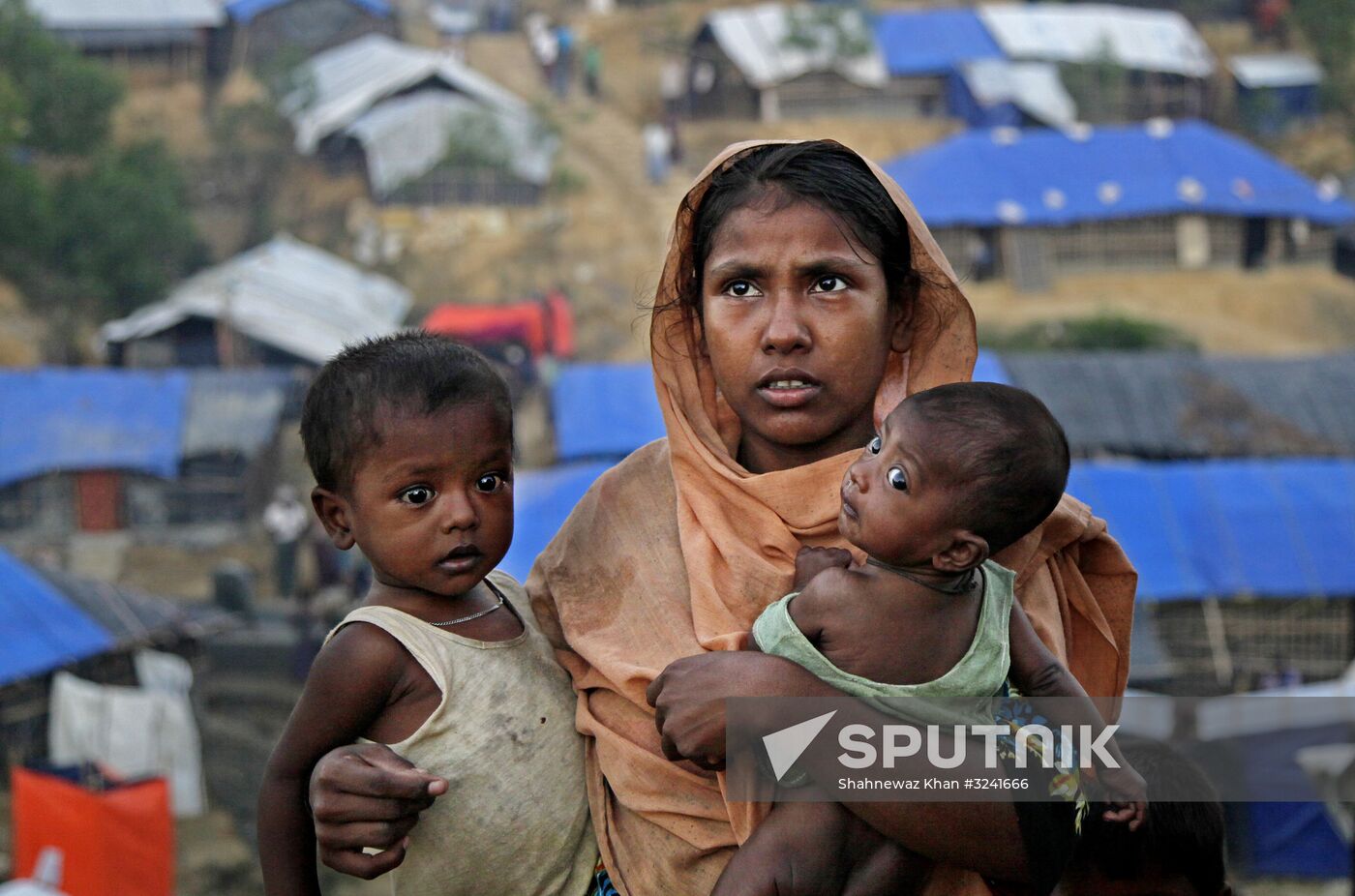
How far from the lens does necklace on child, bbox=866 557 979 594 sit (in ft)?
6.02

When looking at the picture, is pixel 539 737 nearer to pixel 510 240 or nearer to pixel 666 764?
pixel 666 764

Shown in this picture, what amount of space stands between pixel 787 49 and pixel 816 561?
30.7 metres

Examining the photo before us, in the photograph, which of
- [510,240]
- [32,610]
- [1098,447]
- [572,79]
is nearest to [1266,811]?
[1098,447]

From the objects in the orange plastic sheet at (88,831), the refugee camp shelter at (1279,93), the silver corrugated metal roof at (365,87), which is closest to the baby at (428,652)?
the orange plastic sheet at (88,831)

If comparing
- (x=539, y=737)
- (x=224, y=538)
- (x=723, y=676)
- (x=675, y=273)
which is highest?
(x=675, y=273)

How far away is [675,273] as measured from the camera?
90.8 inches

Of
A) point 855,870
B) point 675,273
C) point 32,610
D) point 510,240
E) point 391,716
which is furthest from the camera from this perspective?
point 510,240

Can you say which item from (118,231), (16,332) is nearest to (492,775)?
(118,231)

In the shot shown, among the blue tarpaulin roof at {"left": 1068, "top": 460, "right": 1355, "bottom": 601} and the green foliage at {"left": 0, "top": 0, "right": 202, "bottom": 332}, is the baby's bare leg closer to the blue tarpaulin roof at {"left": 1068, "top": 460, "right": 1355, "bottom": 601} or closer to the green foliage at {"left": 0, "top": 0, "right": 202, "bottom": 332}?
the blue tarpaulin roof at {"left": 1068, "top": 460, "right": 1355, "bottom": 601}

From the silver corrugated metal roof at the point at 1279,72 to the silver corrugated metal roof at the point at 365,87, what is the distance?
1738 centimetres

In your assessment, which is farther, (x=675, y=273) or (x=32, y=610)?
(x=32, y=610)

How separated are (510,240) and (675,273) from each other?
25.7 metres

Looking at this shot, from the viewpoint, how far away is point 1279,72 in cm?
3359

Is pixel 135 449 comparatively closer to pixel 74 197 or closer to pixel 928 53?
pixel 74 197
